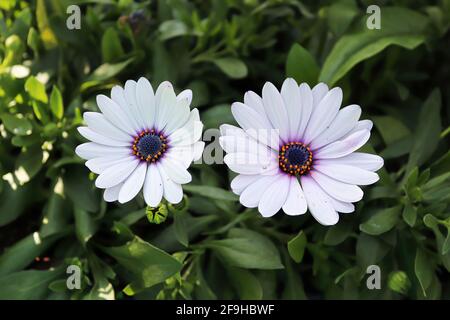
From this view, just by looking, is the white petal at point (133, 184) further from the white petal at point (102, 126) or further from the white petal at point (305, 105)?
the white petal at point (305, 105)

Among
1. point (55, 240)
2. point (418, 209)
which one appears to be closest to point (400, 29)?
point (418, 209)

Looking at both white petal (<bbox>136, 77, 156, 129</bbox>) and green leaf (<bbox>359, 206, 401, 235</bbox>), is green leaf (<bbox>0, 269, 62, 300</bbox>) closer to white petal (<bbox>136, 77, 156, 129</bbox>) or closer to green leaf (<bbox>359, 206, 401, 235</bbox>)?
white petal (<bbox>136, 77, 156, 129</bbox>)

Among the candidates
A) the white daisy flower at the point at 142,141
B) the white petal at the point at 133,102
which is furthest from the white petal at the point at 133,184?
the white petal at the point at 133,102

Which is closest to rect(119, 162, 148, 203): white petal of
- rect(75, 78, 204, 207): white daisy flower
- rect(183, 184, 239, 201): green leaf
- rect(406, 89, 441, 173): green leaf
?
rect(75, 78, 204, 207): white daisy flower

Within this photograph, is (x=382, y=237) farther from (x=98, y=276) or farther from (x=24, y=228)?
(x=24, y=228)

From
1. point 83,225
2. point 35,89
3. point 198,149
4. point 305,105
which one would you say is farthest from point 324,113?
point 35,89

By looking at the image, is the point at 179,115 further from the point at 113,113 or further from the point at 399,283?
the point at 399,283
